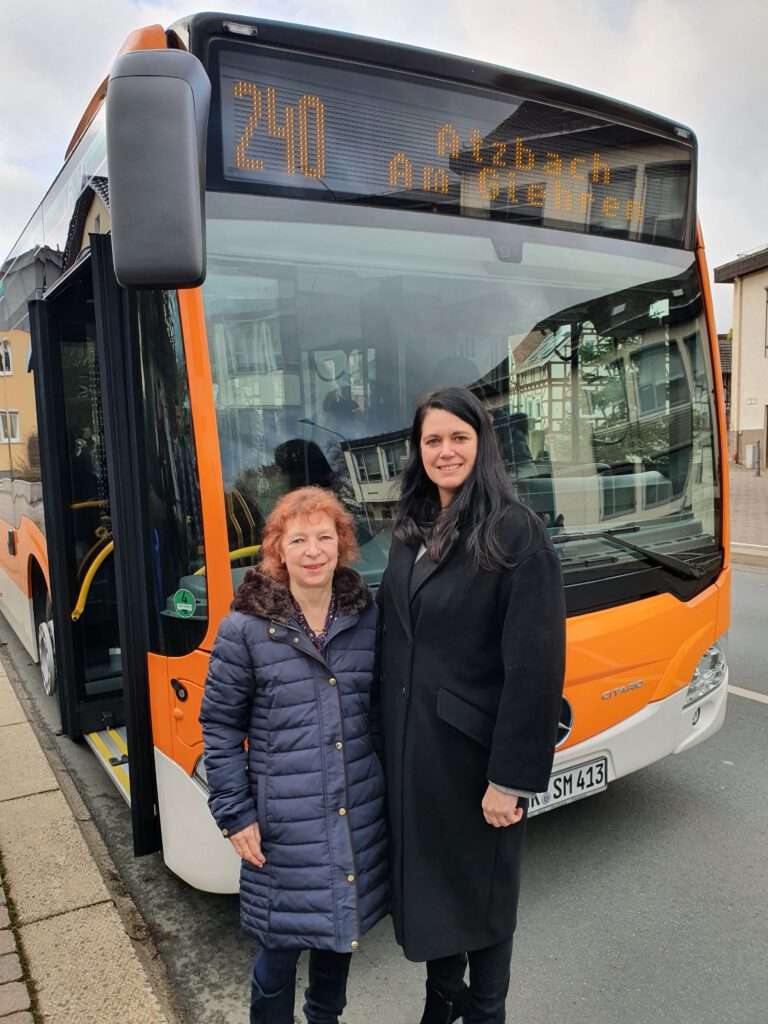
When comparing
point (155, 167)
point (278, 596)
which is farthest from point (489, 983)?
point (155, 167)

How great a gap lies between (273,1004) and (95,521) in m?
3.06

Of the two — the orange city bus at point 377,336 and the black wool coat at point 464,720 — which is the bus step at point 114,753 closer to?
the orange city bus at point 377,336

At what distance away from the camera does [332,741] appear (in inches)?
75.5

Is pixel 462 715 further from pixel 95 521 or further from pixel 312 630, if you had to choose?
pixel 95 521

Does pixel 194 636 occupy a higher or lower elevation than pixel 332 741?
higher

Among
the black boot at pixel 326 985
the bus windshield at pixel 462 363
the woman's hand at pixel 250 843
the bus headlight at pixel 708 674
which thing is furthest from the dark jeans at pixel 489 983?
the bus headlight at pixel 708 674

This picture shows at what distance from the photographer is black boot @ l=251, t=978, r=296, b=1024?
80.7 inches

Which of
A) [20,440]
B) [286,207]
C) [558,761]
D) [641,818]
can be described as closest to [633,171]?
[286,207]

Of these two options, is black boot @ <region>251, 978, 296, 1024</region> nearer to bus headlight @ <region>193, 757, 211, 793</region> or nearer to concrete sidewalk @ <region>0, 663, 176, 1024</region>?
concrete sidewalk @ <region>0, 663, 176, 1024</region>

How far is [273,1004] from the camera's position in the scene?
6.73ft

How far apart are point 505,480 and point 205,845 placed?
61.8 inches

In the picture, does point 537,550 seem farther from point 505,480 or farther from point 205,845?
point 205,845

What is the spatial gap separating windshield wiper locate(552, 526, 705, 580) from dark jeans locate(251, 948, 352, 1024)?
156cm

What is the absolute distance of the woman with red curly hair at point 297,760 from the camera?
1.90 m
